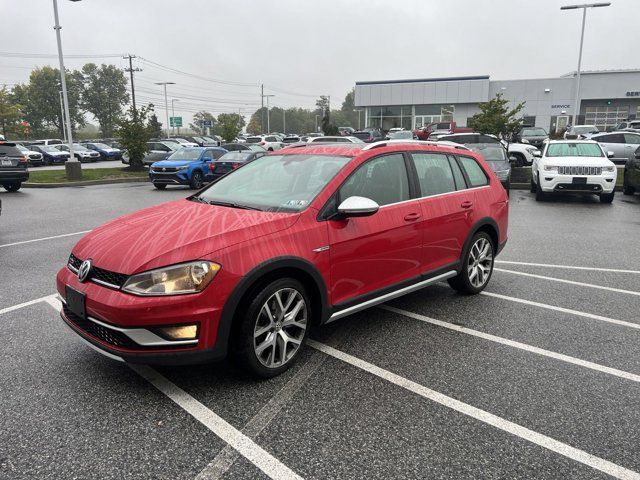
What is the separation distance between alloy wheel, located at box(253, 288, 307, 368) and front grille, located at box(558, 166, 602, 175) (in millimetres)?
11485

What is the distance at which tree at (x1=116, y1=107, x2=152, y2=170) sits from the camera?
24625 millimetres

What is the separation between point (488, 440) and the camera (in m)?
2.75

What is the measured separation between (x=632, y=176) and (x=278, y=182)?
13.4m

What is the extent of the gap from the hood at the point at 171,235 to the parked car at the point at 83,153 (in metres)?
35.9

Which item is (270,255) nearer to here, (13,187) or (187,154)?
(187,154)

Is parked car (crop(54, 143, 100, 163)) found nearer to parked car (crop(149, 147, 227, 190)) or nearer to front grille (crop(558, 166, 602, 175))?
parked car (crop(149, 147, 227, 190))

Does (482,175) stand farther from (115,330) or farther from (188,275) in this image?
(115,330)

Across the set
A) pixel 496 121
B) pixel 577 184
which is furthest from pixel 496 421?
pixel 496 121

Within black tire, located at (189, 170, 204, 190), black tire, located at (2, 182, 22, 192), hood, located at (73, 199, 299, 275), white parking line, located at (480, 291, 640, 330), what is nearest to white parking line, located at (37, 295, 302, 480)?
hood, located at (73, 199, 299, 275)

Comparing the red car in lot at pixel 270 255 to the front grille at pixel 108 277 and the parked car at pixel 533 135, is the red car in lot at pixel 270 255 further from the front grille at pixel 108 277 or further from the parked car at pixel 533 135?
the parked car at pixel 533 135

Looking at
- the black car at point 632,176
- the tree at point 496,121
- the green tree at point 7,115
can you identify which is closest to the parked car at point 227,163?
the tree at point 496,121

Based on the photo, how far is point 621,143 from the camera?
22078 millimetres

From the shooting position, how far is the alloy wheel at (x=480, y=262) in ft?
17.2

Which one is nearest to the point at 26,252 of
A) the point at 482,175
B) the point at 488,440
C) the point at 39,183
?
the point at 482,175
